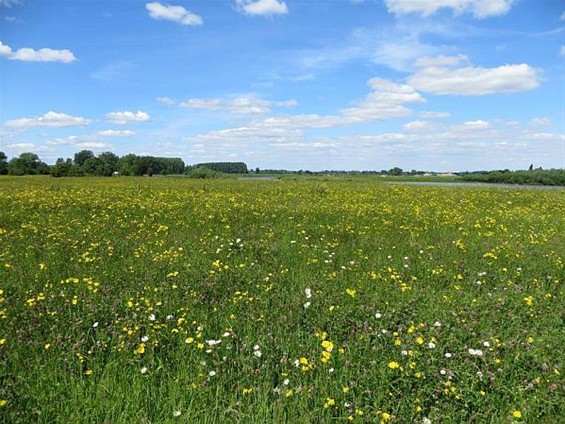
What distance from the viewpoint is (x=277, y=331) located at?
5.17 metres

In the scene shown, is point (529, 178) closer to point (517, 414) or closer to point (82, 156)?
point (517, 414)

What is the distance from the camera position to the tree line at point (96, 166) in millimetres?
92562

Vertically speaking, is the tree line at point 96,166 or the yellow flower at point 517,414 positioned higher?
the tree line at point 96,166

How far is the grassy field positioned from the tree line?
86756 millimetres

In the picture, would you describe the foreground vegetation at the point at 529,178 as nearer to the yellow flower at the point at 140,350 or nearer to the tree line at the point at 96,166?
the tree line at the point at 96,166

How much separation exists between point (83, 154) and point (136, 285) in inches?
6036

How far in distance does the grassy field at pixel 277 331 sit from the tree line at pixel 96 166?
3416 inches

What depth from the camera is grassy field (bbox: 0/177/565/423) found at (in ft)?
12.3

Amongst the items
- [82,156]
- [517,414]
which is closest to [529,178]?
[517,414]

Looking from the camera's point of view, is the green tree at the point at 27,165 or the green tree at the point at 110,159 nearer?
the green tree at the point at 27,165

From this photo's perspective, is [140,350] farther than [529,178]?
No

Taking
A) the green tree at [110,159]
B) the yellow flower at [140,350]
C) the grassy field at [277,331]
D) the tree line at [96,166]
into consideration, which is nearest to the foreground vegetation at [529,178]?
the tree line at [96,166]

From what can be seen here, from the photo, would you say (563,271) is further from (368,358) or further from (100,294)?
(100,294)

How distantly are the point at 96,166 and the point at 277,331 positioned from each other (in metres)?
129
